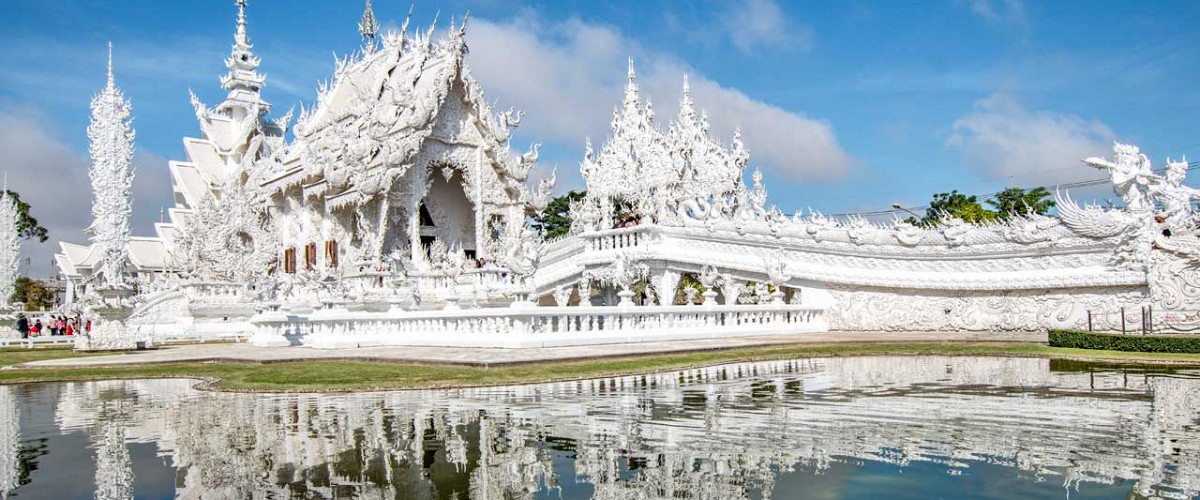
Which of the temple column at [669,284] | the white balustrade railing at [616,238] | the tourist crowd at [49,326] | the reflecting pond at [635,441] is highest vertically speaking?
the white balustrade railing at [616,238]

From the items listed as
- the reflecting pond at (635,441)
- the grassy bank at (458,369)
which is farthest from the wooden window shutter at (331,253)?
the reflecting pond at (635,441)

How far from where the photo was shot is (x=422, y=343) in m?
16.5

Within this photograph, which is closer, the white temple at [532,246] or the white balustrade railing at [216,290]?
the white temple at [532,246]

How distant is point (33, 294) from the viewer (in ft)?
204

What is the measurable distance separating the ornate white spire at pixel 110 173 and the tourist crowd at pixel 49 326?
3164 mm

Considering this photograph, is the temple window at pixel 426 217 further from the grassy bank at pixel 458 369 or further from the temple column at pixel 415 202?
the grassy bank at pixel 458 369

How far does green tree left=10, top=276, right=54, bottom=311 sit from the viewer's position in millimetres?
58875

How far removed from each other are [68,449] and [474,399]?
3.58 meters

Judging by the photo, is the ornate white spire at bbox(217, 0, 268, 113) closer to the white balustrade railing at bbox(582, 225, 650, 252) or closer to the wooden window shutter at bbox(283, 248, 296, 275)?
the wooden window shutter at bbox(283, 248, 296, 275)

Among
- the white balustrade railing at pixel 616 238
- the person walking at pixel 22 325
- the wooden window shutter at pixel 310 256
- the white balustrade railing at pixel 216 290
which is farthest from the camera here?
the wooden window shutter at pixel 310 256

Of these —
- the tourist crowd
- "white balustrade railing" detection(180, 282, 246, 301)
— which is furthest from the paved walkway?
the tourist crowd

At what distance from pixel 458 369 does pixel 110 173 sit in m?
31.6

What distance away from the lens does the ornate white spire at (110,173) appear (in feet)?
120

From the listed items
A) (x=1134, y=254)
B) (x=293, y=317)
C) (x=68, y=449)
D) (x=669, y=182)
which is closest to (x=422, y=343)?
(x=293, y=317)
